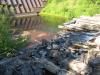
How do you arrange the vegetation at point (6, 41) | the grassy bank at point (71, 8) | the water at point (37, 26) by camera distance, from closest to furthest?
1. the vegetation at point (6, 41)
2. the water at point (37, 26)
3. the grassy bank at point (71, 8)

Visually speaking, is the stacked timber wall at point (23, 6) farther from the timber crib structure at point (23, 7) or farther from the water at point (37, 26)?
the water at point (37, 26)

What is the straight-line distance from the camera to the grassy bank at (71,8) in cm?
2956

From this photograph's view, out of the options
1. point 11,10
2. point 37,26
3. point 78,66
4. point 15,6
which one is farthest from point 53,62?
A: point 15,6

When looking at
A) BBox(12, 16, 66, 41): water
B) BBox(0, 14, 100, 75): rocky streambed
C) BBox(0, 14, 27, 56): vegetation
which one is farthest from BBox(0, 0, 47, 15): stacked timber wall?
BBox(0, 14, 100, 75): rocky streambed

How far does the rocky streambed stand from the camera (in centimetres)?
946

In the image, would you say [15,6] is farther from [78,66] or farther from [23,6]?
[78,66]

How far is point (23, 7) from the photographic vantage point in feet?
102

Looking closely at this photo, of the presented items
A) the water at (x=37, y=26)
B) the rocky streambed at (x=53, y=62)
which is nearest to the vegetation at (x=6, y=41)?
the rocky streambed at (x=53, y=62)

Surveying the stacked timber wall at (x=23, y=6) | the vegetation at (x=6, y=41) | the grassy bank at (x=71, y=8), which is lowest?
the grassy bank at (x=71, y=8)

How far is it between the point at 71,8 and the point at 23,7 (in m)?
4.74

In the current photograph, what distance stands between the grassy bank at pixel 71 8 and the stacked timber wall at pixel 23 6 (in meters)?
0.91

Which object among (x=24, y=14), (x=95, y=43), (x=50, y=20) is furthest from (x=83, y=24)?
(x=24, y=14)

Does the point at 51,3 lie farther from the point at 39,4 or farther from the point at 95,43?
the point at 95,43

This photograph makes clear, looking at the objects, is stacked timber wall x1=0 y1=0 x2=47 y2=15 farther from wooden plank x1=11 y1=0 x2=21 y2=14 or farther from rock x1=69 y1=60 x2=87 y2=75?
rock x1=69 y1=60 x2=87 y2=75
